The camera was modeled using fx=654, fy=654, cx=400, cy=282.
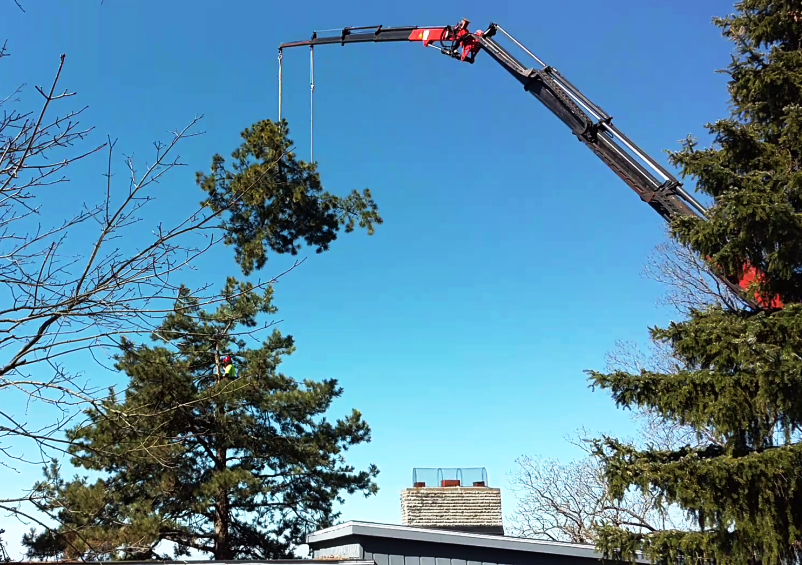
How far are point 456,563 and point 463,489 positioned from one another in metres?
2.31

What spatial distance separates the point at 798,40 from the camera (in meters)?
8.27

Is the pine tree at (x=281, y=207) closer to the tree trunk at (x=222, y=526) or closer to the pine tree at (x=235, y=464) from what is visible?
the pine tree at (x=235, y=464)

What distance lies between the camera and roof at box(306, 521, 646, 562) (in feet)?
27.4

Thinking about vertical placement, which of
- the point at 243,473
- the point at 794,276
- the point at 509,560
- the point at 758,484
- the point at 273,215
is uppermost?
the point at 273,215

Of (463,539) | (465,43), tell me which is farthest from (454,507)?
(465,43)

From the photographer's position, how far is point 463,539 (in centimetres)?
852

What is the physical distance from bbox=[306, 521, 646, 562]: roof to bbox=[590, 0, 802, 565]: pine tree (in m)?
2.04

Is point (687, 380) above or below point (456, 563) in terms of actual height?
above

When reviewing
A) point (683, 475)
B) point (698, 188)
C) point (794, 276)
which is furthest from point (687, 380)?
point (698, 188)

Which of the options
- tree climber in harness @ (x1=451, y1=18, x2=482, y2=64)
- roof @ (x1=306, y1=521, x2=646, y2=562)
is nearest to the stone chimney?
roof @ (x1=306, y1=521, x2=646, y2=562)

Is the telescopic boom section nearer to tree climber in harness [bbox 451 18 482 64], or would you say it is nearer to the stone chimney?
tree climber in harness [bbox 451 18 482 64]

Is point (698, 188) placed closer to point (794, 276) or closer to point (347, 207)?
point (794, 276)

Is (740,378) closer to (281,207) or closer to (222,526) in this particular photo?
(281,207)

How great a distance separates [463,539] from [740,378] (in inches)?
159
